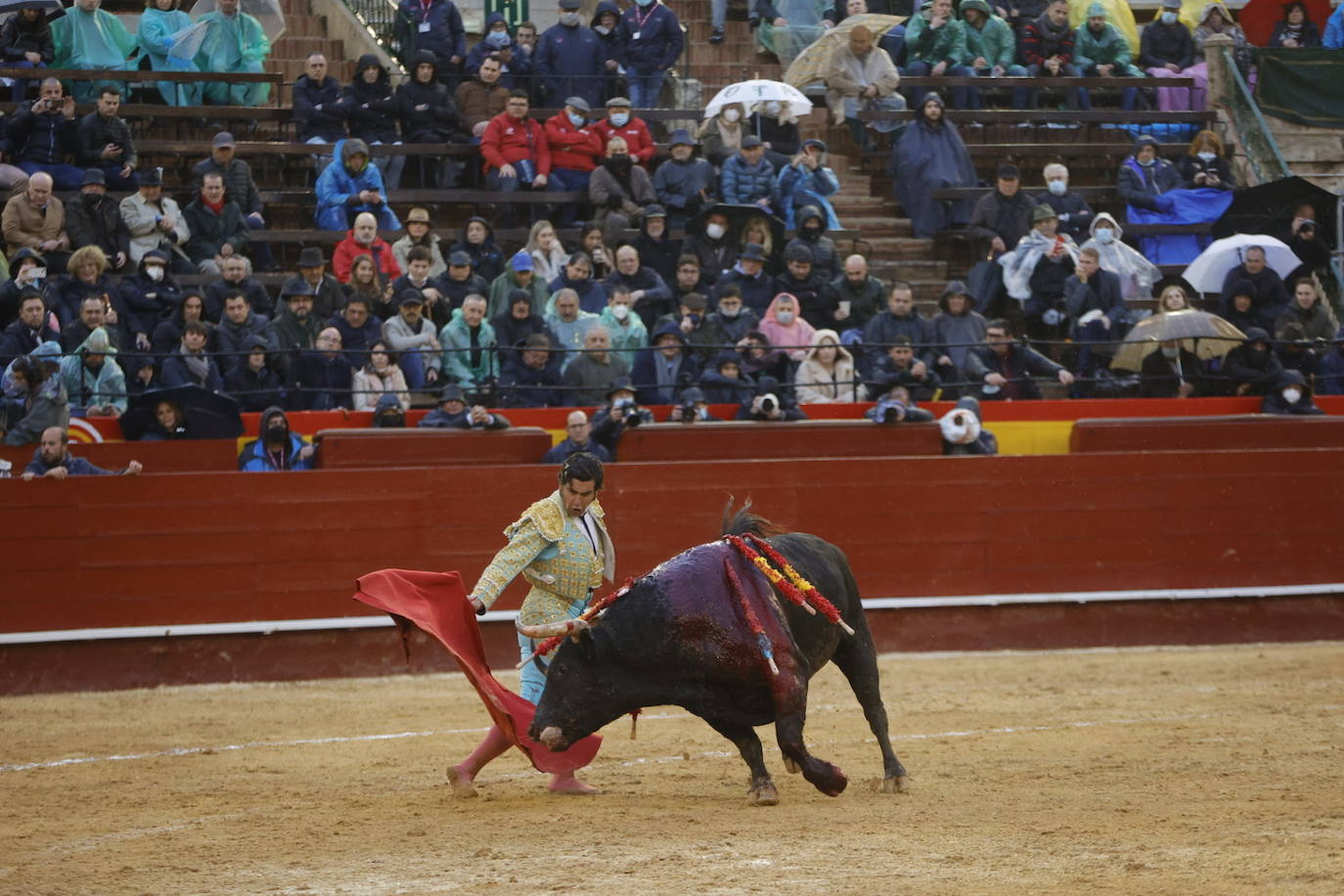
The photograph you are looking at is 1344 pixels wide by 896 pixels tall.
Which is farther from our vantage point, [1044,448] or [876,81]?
[876,81]

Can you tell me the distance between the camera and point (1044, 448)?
11594 millimetres

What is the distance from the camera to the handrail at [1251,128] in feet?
51.0

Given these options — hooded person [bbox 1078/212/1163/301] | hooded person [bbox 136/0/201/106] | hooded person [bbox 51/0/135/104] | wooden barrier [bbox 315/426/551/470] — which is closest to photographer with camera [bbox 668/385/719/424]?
wooden barrier [bbox 315/426/551/470]

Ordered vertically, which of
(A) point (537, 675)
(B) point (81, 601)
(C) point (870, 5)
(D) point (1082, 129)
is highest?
(C) point (870, 5)

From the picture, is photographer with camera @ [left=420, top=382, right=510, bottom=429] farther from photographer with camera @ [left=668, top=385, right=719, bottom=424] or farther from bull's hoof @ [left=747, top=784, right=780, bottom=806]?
bull's hoof @ [left=747, top=784, right=780, bottom=806]

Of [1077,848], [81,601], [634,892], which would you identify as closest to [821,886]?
[634,892]

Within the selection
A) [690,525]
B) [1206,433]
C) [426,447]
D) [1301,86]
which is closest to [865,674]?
[690,525]

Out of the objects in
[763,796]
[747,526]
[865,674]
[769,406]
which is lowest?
[763,796]

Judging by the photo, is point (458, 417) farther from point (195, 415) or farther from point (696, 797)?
point (696, 797)

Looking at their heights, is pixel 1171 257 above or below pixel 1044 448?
above

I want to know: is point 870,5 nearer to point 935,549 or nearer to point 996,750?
point 935,549

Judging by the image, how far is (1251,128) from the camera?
Result: 51.8ft

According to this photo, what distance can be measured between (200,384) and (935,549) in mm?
4436

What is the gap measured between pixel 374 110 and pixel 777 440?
461cm
